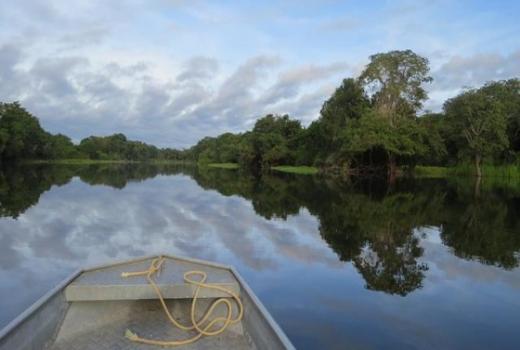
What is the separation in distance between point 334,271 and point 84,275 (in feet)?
16.2

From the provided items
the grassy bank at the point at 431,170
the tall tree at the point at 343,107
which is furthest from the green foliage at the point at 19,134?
the grassy bank at the point at 431,170

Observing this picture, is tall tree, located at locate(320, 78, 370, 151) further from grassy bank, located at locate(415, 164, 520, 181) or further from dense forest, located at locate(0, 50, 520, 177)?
grassy bank, located at locate(415, 164, 520, 181)

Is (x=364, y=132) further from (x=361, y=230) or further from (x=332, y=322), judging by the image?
(x=332, y=322)

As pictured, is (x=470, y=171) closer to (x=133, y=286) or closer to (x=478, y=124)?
(x=478, y=124)

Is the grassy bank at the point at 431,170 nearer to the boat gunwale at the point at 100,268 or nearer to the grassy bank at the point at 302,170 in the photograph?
the grassy bank at the point at 302,170

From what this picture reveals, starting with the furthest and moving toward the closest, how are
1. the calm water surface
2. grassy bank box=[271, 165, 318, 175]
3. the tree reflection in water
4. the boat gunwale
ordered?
grassy bank box=[271, 165, 318, 175], the tree reflection in water, the calm water surface, the boat gunwale

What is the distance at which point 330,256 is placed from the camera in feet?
31.8

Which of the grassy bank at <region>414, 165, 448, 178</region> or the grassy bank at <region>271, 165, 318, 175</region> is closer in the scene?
the grassy bank at <region>414, 165, 448, 178</region>

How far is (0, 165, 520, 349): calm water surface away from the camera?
19.1 feet

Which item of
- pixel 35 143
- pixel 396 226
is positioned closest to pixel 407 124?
pixel 396 226

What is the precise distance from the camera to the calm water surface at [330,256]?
5816 mm

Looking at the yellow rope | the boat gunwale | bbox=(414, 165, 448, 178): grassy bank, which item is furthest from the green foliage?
the yellow rope

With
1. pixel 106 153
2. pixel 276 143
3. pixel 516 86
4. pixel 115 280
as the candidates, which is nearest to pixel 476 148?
pixel 516 86

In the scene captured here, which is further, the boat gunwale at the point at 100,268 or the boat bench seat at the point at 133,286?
the boat bench seat at the point at 133,286
